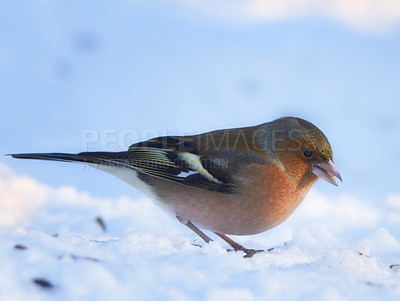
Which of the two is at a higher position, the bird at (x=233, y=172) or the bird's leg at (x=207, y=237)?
the bird at (x=233, y=172)

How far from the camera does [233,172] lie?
4.56 meters

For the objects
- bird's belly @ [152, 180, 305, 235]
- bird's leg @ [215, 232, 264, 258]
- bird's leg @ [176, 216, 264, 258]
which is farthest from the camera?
bird's leg @ [176, 216, 264, 258]

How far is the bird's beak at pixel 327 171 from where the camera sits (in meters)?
4.55

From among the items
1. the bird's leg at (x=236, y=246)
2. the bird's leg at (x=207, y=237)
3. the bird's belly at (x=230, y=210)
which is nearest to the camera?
the bird's belly at (x=230, y=210)

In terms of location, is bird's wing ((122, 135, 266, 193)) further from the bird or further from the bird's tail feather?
the bird's tail feather

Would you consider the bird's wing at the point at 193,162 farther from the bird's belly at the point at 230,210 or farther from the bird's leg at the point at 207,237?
the bird's leg at the point at 207,237

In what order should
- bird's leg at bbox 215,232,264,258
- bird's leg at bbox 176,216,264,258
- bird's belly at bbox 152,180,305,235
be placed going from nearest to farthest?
bird's belly at bbox 152,180,305,235
bird's leg at bbox 215,232,264,258
bird's leg at bbox 176,216,264,258

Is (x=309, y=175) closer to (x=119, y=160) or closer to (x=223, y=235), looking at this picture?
Result: (x=223, y=235)

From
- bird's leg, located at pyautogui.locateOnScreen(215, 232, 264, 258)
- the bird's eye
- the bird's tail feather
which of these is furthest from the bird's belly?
the bird's tail feather

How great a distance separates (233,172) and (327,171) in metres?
0.87

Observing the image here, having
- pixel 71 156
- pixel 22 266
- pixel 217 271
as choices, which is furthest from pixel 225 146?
pixel 22 266

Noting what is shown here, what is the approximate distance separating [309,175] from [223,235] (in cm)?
106

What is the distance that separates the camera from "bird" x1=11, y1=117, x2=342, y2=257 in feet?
14.7

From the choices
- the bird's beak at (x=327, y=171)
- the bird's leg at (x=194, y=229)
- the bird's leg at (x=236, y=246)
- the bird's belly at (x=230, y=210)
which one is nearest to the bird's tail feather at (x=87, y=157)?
the bird's belly at (x=230, y=210)
